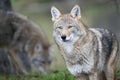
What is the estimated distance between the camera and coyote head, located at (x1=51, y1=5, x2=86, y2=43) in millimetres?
9234

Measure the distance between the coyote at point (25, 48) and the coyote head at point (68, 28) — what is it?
506 cm

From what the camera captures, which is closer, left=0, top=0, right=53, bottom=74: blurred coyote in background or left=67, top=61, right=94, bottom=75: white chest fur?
left=67, top=61, right=94, bottom=75: white chest fur

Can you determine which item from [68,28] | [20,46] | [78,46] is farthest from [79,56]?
[20,46]

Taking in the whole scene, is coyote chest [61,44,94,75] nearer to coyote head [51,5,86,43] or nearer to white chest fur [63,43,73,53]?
white chest fur [63,43,73,53]

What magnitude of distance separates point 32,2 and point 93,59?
56.2 feet

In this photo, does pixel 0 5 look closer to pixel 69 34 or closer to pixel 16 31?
pixel 16 31

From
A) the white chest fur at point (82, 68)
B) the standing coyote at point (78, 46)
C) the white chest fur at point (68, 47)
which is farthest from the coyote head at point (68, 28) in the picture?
the white chest fur at point (82, 68)

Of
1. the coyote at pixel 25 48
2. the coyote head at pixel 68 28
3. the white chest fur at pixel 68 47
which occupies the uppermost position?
the coyote head at pixel 68 28

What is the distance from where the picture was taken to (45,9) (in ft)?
87.0

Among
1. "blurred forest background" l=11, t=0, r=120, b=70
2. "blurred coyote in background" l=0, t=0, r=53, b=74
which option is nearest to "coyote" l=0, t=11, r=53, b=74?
"blurred coyote in background" l=0, t=0, r=53, b=74

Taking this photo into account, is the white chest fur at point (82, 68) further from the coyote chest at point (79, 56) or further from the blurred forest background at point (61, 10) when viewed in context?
the blurred forest background at point (61, 10)

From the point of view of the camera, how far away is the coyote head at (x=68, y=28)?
30.3 ft

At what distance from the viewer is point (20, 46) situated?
1498 cm

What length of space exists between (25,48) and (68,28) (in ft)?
20.3
